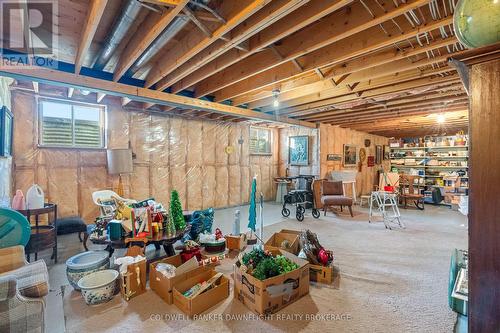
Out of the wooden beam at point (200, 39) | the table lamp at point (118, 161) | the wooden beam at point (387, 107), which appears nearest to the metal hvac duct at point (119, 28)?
the wooden beam at point (200, 39)

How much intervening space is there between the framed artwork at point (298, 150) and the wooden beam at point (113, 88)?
286 cm

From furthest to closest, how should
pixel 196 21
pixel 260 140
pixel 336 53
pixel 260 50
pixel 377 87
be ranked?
pixel 260 140 < pixel 377 87 < pixel 260 50 < pixel 336 53 < pixel 196 21

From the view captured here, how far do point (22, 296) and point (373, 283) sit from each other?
312 centimetres

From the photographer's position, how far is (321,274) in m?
2.65

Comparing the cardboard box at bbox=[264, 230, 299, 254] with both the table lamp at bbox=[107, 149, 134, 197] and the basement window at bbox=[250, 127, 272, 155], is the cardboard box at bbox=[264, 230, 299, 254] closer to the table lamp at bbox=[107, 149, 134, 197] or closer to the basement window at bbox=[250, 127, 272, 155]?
the table lamp at bbox=[107, 149, 134, 197]

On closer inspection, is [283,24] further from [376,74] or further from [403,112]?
[403,112]

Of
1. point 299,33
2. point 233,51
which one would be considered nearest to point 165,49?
point 233,51

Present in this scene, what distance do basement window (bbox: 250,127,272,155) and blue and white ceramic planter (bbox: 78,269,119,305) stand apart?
18.8 feet

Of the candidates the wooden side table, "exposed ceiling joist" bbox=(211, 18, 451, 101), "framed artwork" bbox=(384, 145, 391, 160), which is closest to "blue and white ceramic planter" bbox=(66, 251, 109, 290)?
the wooden side table

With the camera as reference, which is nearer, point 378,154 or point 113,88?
point 113,88

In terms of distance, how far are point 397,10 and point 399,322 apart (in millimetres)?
2543

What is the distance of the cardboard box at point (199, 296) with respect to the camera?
2.07 metres

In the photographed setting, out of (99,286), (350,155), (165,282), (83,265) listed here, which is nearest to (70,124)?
(83,265)

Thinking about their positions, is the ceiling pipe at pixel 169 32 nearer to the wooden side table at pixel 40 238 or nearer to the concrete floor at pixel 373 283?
the wooden side table at pixel 40 238
